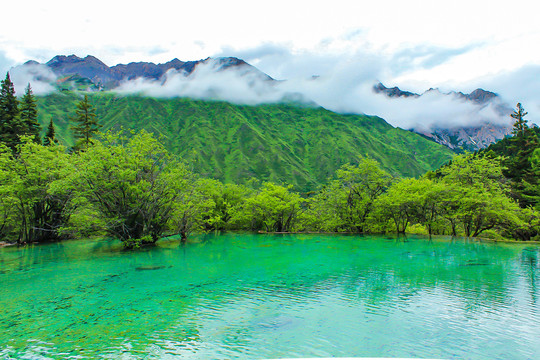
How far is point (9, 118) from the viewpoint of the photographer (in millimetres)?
52062

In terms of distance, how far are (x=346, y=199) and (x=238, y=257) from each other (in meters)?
25.9

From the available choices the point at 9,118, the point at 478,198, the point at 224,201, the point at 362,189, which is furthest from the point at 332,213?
the point at 9,118

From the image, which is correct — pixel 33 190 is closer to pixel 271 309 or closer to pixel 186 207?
pixel 186 207

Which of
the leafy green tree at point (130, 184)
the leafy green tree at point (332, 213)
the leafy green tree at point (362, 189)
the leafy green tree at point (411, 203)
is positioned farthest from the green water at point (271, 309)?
the leafy green tree at point (332, 213)

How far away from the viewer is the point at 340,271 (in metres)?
21.1

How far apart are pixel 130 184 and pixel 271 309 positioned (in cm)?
2168

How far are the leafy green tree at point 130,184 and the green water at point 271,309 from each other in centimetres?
640

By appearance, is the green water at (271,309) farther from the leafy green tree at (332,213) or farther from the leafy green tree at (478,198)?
the leafy green tree at (332,213)

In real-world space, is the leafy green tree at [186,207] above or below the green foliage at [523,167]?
below

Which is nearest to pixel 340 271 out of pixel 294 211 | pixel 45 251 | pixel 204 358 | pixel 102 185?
pixel 204 358

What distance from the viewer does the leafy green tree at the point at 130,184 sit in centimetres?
2856

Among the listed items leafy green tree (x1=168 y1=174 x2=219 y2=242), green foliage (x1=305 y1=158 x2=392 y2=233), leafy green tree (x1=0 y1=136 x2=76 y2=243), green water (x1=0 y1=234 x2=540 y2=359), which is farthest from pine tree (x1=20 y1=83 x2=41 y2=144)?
green foliage (x1=305 y1=158 x2=392 y2=233)

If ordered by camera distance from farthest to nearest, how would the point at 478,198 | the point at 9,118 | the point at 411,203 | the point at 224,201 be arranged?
the point at 224,201 → the point at 9,118 → the point at 411,203 → the point at 478,198

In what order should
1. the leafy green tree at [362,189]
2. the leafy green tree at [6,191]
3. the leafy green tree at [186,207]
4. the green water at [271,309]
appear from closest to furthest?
the green water at [271,309] < the leafy green tree at [6,191] < the leafy green tree at [186,207] < the leafy green tree at [362,189]
